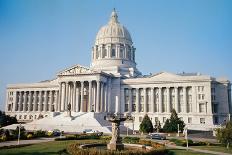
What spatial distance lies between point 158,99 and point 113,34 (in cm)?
3383

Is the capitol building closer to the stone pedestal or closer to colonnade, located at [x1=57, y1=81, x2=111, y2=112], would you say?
colonnade, located at [x1=57, y1=81, x2=111, y2=112]

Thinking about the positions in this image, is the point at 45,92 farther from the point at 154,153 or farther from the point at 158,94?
the point at 154,153

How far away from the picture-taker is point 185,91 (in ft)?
260

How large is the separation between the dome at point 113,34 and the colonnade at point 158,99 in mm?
23309

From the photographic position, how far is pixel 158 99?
3265 inches

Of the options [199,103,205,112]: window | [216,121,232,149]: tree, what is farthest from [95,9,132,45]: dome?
[216,121,232,149]: tree

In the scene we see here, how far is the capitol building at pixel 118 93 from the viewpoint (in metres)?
76.6

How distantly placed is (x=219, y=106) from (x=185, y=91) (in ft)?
34.7

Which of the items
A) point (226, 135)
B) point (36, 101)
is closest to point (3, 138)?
point (226, 135)

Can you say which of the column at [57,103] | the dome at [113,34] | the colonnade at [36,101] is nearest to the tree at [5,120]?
the column at [57,103]

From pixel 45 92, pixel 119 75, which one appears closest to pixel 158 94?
pixel 119 75

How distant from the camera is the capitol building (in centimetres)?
7662

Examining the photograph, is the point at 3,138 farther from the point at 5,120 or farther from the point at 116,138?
the point at 5,120

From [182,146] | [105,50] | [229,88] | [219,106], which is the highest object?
[105,50]
